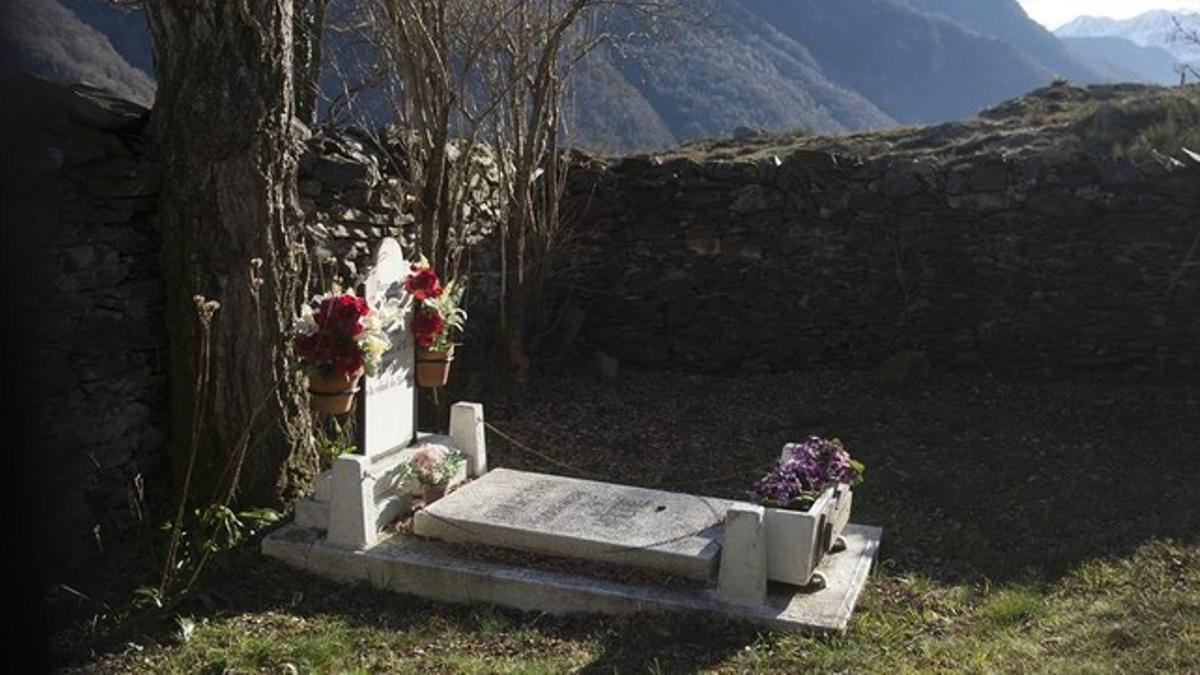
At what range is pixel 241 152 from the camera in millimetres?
5250

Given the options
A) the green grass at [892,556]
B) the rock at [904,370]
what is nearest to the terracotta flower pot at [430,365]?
the green grass at [892,556]

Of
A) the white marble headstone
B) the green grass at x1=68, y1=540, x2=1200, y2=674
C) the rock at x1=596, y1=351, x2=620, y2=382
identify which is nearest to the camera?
the green grass at x1=68, y1=540, x2=1200, y2=674

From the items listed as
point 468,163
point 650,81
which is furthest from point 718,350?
point 650,81

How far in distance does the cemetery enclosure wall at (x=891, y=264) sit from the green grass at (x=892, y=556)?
36 centimetres

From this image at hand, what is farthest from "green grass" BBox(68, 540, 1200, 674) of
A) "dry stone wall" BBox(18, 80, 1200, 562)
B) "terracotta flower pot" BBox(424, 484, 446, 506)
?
"dry stone wall" BBox(18, 80, 1200, 562)

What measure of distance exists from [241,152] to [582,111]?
46.5 feet

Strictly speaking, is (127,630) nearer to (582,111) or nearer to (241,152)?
(241,152)

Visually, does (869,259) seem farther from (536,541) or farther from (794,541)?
(536,541)

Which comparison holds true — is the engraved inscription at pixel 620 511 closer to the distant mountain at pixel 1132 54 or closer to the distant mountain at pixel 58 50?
the distant mountain at pixel 58 50

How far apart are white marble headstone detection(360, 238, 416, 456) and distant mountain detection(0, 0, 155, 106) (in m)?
A: 1.72

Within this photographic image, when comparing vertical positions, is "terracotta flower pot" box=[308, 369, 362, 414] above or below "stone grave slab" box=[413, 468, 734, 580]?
above

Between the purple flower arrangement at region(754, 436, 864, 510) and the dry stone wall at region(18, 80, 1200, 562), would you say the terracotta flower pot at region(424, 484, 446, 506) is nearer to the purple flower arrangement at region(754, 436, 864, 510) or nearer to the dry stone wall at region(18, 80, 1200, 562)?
the purple flower arrangement at region(754, 436, 864, 510)

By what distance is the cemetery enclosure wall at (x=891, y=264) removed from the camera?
9312 mm

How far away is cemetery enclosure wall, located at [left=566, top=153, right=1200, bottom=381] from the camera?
30.6 ft
